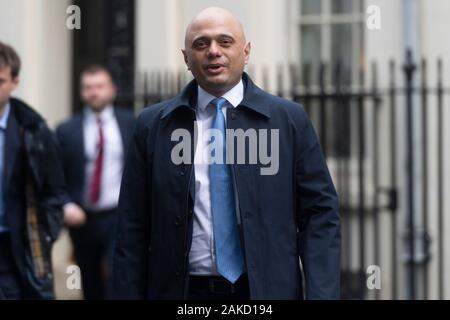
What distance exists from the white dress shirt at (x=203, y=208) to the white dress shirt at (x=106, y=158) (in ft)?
11.8

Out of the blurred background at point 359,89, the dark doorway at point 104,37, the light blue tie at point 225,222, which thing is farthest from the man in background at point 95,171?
the light blue tie at point 225,222

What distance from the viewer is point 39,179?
498 cm

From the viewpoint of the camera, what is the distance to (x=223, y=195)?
3.70 metres

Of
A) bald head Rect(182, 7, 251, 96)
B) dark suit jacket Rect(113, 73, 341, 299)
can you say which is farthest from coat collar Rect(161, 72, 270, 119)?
bald head Rect(182, 7, 251, 96)

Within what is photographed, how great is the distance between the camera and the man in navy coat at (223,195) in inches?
144

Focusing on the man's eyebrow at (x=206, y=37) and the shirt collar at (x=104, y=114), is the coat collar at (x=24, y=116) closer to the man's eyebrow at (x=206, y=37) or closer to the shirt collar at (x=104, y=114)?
the man's eyebrow at (x=206, y=37)

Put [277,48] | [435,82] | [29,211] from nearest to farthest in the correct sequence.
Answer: [29,211]
[435,82]
[277,48]

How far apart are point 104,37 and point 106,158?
274 cm

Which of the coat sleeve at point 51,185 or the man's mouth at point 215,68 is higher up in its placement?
the man's mouth at point 215,68

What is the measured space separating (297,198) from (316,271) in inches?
11.6

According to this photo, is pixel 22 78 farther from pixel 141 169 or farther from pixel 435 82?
pixel 141 169

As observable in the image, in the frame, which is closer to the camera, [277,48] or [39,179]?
[39,179]

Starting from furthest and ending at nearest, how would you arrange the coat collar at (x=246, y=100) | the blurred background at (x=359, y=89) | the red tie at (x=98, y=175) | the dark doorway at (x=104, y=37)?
1. the dark doorway at (x=104, y=37)
2. the blurred background at (x=359, y=89)
3. the red tie at (x=98, y=175)
4. the coat collar at (x=246, y=100)

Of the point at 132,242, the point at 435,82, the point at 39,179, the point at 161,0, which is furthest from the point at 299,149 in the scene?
the point at 161,0
